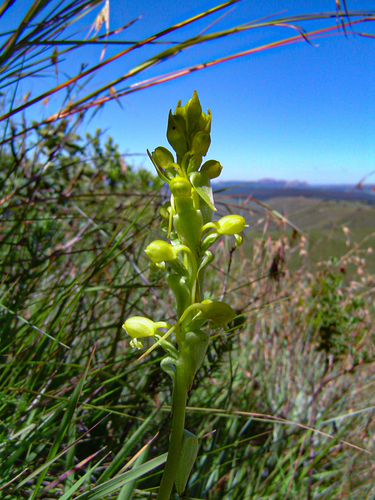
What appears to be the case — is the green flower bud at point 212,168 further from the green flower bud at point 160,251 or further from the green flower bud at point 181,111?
the green flower bud at point 160,251

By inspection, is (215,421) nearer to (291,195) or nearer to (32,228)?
(32,228)

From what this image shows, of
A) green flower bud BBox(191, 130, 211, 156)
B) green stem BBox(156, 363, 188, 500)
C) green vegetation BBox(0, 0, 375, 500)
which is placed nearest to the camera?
green stem BBox(156, 363, 188, 500)

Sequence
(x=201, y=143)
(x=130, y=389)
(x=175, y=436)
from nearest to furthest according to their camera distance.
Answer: (x=175, y=436), (x=201, y=143), (x=130, y=389)

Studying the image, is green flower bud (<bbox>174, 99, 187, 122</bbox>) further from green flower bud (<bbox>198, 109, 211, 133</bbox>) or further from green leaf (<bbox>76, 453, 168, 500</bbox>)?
green leaf (<bbox>76, 453, 168, 500</bbox>)

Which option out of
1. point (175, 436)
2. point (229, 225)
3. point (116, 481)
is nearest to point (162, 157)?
point (229, 225)

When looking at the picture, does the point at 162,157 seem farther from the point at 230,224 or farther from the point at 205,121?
the point at 230,224

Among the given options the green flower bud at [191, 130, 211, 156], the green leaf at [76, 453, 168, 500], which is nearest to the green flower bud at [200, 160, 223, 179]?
the green flower bud at [191, 130, 211, 156]
